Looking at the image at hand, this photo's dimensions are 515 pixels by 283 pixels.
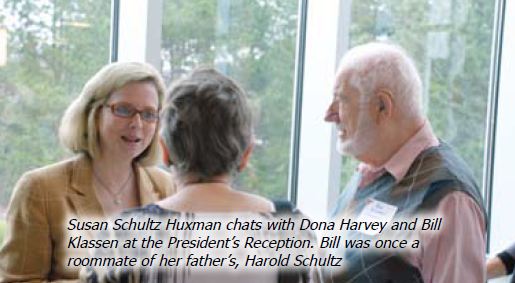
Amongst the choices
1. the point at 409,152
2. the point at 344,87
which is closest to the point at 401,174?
the point at 409,152

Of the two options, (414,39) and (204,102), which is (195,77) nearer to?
(204,102)

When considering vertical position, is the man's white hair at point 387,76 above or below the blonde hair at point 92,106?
above

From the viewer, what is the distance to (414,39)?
170 inches

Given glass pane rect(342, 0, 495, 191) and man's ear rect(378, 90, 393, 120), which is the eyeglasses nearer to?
man's ear rect(378, 90, 393, 120)

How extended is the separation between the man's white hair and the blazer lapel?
99 centimetres

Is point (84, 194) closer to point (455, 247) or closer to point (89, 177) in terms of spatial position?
point (89, 177)

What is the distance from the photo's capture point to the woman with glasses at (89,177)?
218 centimetres

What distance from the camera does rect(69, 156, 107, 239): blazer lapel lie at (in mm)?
2277

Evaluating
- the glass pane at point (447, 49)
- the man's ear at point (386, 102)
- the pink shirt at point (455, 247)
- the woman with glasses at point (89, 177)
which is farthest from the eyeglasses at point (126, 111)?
the glass pane at point (447, 49)

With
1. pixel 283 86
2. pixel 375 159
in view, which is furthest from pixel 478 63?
pixel 375 159

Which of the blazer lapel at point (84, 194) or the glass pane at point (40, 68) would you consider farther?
the glass pane at point (40, 68)

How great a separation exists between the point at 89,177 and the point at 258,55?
174cm

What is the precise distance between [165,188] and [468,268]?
3.80 ft

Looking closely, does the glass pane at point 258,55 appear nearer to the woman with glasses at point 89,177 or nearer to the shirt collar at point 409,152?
the woman with glasses at point 89,177
